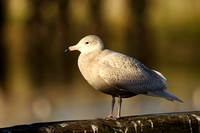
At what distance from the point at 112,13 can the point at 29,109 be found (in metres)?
45.2

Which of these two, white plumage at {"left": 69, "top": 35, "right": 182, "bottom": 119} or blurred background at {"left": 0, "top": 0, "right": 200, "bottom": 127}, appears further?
blurred background at {"left": 0, "top": 0, "right": 200, "bottom": 127}

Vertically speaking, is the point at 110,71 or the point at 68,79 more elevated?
the point at 68,79

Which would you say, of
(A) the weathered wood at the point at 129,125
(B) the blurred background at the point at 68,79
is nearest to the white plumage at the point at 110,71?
(A) the weathered wood at the point at 129,125

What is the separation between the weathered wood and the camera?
6.08 meters

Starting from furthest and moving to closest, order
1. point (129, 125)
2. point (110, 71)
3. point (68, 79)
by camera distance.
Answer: point (68, 79) → point (110, 71) → point (129, 125)

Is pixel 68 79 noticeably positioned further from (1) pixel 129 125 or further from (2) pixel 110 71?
(1) pixel 129 125

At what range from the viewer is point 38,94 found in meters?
24.2

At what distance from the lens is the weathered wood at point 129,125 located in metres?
6.08

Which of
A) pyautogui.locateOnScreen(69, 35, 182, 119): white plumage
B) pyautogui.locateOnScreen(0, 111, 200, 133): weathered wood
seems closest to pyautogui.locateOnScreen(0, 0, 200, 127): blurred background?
pyautogui.locateOnScreen(69, 35, 182, 119): white plumage

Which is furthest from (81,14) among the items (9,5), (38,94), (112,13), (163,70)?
(38,94)

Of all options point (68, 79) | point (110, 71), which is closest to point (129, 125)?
point (110, 71)

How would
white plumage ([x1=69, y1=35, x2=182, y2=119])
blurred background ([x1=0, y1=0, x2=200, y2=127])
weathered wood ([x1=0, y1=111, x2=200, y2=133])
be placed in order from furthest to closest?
1. blurred background ([x1=0, y1=0, x2=200, y2=127])
2. white plumage ([x1=69, y1=35, x2=182, y2=119])
3. weathered wood ([x1=0, y1=111, x2=200, y2=133])

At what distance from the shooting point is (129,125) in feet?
21.3

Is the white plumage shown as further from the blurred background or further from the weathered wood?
the blurred background
